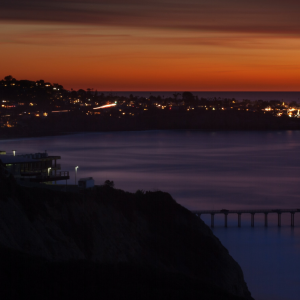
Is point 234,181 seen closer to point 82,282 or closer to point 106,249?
point 106,249

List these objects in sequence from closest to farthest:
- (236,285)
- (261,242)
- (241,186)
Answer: (236,285)
(261,242)
(241,186)

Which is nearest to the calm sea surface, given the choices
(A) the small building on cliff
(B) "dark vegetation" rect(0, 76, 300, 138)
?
(A) the small building on cliff

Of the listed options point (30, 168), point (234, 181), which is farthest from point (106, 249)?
point (234, 181)

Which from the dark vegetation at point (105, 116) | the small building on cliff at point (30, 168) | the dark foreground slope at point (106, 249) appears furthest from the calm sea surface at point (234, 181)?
the dark vegetation at point (105, 116)

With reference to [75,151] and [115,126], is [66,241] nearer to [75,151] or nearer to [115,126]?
[75,151]

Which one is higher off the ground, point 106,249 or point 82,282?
point 82,282

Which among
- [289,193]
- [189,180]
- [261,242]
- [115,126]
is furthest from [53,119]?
[261,242]
